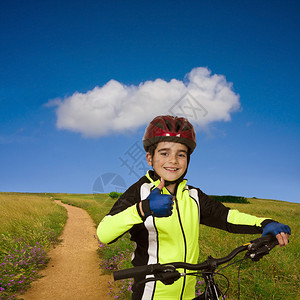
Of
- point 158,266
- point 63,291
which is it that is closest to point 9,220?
Result: point 63,291

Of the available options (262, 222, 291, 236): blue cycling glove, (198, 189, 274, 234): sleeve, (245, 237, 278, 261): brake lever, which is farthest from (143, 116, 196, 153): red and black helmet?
(245, 237, 278, 261): brake lever

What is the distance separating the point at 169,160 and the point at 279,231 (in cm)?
120

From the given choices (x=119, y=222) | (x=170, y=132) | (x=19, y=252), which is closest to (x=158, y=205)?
(x=119, y=222)

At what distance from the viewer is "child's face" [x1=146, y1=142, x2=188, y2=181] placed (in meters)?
2.75

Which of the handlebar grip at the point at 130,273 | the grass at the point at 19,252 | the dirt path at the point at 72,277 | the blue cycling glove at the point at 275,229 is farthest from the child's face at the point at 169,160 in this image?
the grass at the point at 19,252

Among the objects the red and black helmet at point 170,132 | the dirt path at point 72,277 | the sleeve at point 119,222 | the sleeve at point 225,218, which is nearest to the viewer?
the sleeve at point 119,222

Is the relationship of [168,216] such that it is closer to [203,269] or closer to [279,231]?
[203,269]

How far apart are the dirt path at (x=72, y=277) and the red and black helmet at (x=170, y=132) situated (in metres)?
4.75

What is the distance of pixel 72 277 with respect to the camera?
7.31 metres

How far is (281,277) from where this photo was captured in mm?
5438

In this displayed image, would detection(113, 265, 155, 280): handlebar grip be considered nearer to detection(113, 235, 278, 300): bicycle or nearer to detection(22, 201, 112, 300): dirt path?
detection(113, 235, 278, 300): bicycle

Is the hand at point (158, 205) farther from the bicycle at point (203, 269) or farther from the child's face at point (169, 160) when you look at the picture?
the child's face at point (169, 160)

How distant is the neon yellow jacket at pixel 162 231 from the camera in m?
2.27

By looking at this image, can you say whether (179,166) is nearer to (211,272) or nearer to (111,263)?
(211,272)
